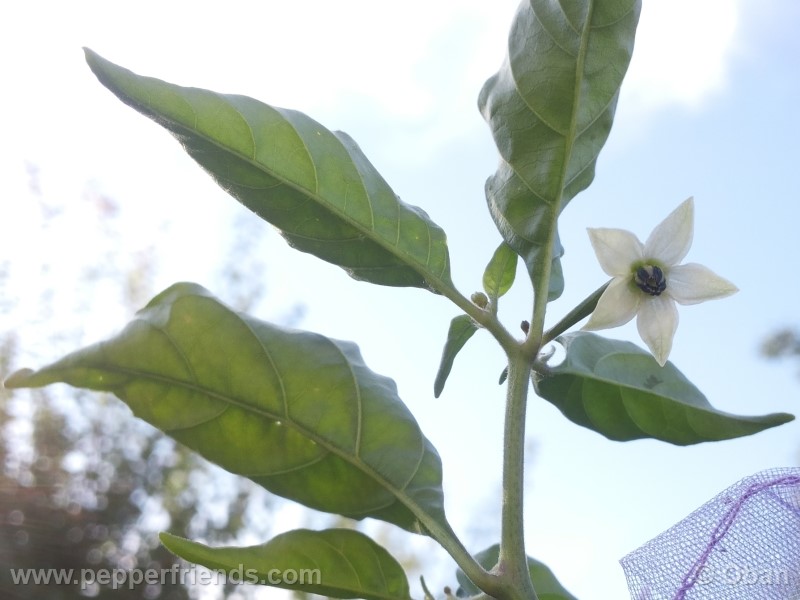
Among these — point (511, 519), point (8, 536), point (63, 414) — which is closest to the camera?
point (511, 519)

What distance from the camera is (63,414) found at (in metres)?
6.66

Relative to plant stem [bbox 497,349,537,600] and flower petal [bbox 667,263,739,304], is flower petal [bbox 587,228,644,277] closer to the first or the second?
flower petal [bbox 667,263,739,304]

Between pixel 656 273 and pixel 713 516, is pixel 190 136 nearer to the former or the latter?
pixel 656 273

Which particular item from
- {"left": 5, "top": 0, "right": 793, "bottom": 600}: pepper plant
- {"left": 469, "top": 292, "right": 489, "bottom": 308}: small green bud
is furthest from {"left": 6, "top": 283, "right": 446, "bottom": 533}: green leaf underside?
{"left": 469, "top": 292, "right": 489, "bottom": 308}: small green bud

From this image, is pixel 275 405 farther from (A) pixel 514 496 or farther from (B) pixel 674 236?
(B) pixel 674 236

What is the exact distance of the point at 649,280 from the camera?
0.71 m

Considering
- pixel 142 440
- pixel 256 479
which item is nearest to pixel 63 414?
pixel 142 440

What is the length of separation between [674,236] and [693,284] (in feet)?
0.16

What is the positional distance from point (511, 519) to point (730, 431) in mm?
252

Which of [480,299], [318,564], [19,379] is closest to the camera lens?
[19,379]

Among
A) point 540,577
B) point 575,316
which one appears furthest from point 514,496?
point 540,577

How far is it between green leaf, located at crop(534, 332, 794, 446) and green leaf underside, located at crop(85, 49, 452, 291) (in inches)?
5.2

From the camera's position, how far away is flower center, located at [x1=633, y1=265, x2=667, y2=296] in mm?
704

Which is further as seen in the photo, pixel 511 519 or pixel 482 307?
pixel 482 307
